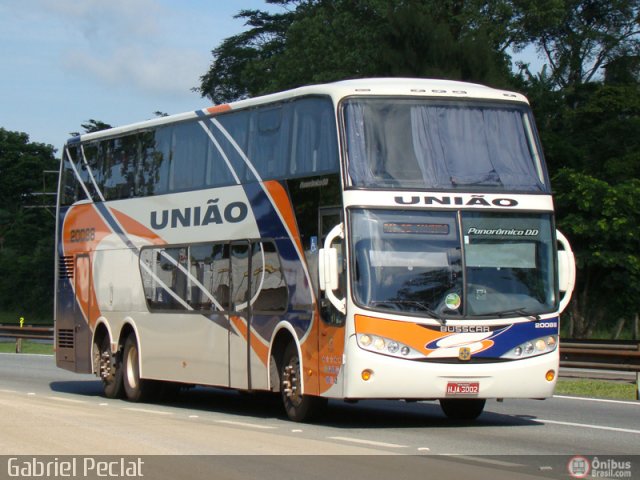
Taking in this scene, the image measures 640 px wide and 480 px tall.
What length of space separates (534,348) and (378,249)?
2.18 m

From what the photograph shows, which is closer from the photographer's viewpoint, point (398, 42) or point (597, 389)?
point (597, 389)

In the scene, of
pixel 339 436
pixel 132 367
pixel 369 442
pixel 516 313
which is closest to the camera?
pixel 369 442

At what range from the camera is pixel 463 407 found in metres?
16.9

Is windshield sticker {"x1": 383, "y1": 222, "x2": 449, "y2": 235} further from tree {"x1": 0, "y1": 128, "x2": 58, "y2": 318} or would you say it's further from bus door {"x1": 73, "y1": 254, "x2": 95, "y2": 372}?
tree {"x1": 0, "y1": 128, "x2": 58, "y2": 318}

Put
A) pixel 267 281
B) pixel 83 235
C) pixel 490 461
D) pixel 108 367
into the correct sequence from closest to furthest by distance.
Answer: pixel 490 461, pixel 267 281, pixel 108 367, pixel 83 235

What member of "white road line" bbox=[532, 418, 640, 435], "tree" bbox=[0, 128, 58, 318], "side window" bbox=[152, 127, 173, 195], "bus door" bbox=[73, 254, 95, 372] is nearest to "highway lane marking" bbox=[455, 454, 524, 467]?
"white road line" bbox=[532, 418, 640, 435]

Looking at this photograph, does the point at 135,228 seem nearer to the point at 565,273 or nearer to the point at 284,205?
the point at 284,205

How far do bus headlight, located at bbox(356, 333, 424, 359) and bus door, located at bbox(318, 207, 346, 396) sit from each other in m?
0.31

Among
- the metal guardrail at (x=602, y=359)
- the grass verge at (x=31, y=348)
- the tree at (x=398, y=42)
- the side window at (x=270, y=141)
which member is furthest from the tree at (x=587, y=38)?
the side window at (x=270, y=141)

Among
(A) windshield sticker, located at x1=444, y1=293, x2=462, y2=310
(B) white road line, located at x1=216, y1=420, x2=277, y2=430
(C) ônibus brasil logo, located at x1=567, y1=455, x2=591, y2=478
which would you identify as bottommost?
(C) ônibus brasil logo, located at x1=567, y1=455, x2=591, y2=478

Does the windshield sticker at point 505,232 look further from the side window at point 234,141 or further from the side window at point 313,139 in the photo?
the side window at point 234,141

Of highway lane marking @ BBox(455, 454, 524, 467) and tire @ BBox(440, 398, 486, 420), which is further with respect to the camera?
tire @ BBox(440, 398, 486, 420)

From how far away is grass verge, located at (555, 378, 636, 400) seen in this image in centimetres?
2203

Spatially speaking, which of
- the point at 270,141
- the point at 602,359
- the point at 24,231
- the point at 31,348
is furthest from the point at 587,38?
the point at 24,231
